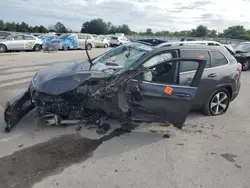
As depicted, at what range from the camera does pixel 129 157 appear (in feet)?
11.0

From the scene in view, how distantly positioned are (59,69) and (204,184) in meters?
3.33

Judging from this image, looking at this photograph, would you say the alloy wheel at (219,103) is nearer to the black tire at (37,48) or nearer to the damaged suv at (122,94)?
the damaged suv at (122,94)

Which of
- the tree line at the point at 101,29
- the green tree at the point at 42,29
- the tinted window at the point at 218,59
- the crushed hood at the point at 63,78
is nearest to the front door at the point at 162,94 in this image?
the crushed hood at the point at 63,78

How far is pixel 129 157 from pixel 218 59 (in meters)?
3.08

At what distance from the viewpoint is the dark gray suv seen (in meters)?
4.65

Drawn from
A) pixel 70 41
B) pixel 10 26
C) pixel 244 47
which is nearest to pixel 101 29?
pixel 10 26

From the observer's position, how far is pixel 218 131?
14.3ft

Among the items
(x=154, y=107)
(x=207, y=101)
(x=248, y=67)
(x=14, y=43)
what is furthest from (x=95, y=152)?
(x=14, y=43)

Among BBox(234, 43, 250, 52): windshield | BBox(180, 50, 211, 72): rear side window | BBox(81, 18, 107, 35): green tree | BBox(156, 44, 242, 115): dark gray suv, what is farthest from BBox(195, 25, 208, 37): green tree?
BBox(180, 50, 211, 72): rear side window

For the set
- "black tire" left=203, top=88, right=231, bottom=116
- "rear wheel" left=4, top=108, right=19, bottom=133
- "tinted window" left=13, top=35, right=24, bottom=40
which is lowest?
"rear wheel" left=4, top=108, right=19, bottom=133

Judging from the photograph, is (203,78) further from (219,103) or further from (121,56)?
(121,56)

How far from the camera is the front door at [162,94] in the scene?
149 inches

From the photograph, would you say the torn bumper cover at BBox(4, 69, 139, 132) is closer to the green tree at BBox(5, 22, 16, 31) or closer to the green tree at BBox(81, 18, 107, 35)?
the green tree at BBox(5, 22, 16, 31)

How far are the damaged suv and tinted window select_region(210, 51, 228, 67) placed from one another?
1.11 m
